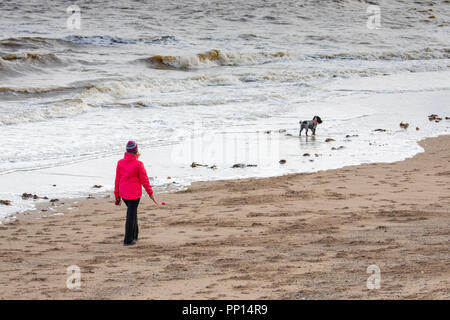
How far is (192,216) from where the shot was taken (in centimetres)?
795

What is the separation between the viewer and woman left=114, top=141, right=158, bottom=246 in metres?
6.75

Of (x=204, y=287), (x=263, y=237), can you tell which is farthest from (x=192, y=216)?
(x=204, y=287)

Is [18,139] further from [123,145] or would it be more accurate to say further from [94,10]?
[94,10]

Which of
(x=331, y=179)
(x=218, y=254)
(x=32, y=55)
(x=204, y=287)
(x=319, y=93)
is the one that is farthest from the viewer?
(x=32, y=55)

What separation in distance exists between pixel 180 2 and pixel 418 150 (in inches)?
1599

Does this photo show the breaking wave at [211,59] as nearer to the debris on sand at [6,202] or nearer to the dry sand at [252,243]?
the dry sand at [252,243]

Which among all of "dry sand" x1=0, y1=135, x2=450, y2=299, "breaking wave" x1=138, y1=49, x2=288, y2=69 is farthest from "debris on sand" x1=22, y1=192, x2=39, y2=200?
"breaking wave" x1=138, y1=49, x2=288, y2=69

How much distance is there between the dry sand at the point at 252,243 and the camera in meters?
5.05

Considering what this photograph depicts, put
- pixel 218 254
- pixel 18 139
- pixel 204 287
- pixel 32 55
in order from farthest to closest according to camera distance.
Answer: pixel 32 55
pixel 18 139
pixel 218 254
pixel 204 287

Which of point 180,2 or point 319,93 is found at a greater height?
point 180,2

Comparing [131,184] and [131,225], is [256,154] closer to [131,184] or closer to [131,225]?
[131,184]

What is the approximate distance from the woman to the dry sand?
19 cm

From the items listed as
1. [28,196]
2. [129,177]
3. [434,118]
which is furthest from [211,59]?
[129,177]

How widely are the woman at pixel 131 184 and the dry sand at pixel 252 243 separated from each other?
19 centimetres
